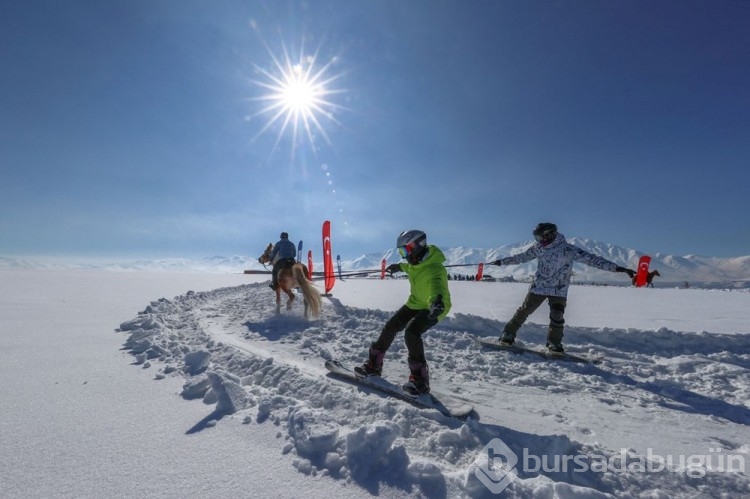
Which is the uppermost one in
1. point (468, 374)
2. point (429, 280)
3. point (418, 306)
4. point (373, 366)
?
point (429, 280)

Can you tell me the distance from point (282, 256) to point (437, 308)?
304 inches

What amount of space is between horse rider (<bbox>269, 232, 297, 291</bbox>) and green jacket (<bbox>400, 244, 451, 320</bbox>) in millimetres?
6642

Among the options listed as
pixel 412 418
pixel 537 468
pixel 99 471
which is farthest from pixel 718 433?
pixel 99 471

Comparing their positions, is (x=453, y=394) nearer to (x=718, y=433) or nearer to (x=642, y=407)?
(x=642, y=407)

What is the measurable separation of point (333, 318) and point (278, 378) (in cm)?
486

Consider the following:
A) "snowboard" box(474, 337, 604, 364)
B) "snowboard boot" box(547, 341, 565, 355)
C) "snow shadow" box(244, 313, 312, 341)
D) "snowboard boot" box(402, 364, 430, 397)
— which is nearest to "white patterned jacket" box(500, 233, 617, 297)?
"snowboard boot" box(547, 341, 565, 355)

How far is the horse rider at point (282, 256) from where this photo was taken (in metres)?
10.6

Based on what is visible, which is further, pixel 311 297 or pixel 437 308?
pixel 311 297

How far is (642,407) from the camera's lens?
13.4 ft

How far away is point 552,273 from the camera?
644 cm

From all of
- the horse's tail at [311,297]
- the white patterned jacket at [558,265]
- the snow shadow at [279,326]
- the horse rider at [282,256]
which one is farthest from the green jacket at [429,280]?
the horse rider at [282,256]

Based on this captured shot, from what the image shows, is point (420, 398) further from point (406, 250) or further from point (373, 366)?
point (406, 250)

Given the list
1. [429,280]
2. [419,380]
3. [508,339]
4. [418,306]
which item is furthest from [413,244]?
[508,339]

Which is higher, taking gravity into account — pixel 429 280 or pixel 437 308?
pixel 429 280
